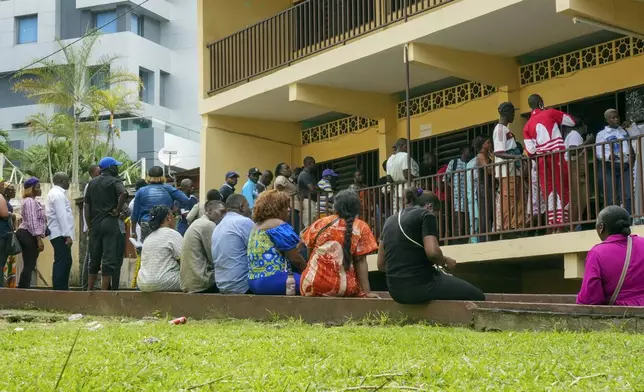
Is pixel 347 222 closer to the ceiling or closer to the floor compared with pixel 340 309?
closer to the ceiling

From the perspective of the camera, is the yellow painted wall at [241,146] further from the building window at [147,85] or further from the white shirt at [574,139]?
the building window at [147,85]

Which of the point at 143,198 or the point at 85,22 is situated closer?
the point at 143,198

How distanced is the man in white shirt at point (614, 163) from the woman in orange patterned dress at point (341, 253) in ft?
10.1

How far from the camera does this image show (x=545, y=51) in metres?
14.7

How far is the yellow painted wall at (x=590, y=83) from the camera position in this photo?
13.5 m

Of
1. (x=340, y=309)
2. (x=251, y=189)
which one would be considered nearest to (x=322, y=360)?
(x=340, y=309)

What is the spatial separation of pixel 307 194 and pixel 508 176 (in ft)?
11.9

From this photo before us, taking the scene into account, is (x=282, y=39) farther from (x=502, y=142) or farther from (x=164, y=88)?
(x=164, y=88)

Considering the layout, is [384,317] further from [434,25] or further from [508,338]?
[434,25]

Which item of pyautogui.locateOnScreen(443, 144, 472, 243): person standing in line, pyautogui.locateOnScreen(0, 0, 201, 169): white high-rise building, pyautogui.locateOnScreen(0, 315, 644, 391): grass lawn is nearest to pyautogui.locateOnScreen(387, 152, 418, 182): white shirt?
pyautogui.locateOnScreen(443, 144, 472, 243): person standing in line

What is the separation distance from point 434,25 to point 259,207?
15.5 ft

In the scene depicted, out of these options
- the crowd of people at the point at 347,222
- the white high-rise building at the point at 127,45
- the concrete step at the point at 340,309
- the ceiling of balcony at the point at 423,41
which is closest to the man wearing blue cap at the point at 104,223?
the crowd of people at the point at 347,222

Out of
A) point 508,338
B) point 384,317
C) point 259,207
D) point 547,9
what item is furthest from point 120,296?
point 547,9

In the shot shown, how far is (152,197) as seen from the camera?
13.0 m
